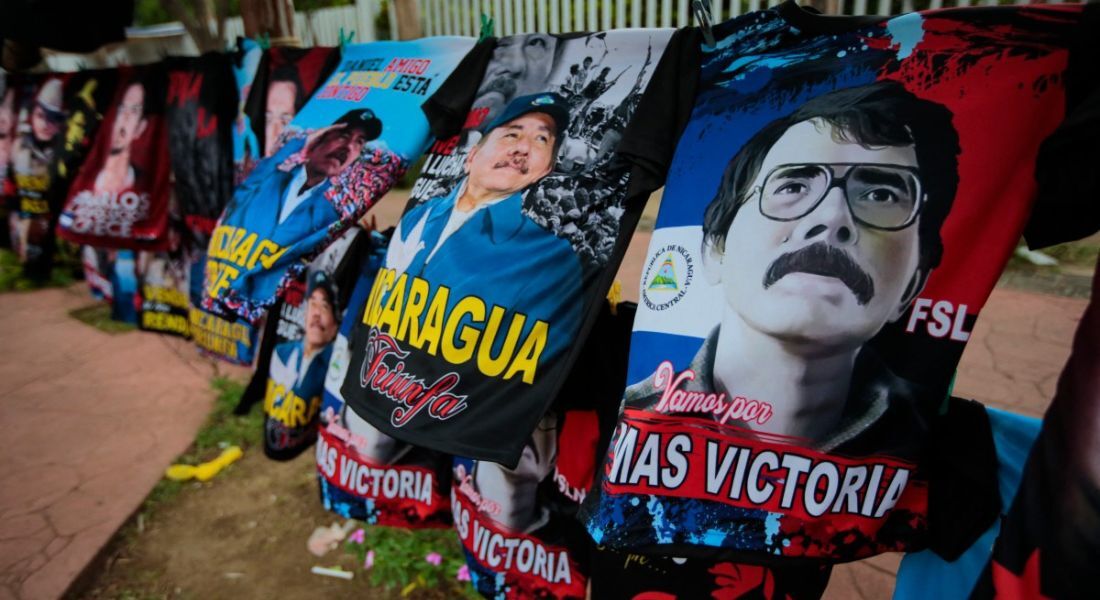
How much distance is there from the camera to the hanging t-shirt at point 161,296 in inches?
113

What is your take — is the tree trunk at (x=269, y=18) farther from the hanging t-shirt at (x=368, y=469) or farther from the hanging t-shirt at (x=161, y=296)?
the hanging t-shirt at (x=161, y=296)

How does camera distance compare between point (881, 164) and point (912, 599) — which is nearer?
point (881, 164)

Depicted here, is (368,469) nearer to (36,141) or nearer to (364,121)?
(364,121)

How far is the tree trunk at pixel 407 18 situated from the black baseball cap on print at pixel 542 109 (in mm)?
914

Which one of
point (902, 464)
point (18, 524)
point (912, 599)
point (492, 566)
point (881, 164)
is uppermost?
point (881, 164)

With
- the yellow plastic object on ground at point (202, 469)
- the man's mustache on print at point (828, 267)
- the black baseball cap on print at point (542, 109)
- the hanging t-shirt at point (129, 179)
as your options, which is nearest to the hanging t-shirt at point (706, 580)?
the man's mustache on print at point (828, 267)

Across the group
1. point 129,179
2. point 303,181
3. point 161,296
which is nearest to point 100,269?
point 161,296

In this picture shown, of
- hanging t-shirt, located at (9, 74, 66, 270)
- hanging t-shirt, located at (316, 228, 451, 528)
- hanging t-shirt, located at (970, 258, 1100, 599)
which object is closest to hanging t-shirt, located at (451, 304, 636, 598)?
hanging t-shirt, located at (316, 228, 451, 528)

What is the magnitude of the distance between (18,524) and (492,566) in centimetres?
184

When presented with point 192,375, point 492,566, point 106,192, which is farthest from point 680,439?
point 192,375

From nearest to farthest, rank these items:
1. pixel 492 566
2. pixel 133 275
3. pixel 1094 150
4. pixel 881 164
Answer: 1. pixel 1094 150
2. pixel 881 164
3. pixel 492 566
4. pixel 133 275

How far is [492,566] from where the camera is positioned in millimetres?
1390

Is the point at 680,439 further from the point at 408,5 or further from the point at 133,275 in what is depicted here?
the point at 133,275

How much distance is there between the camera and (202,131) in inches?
77.4
